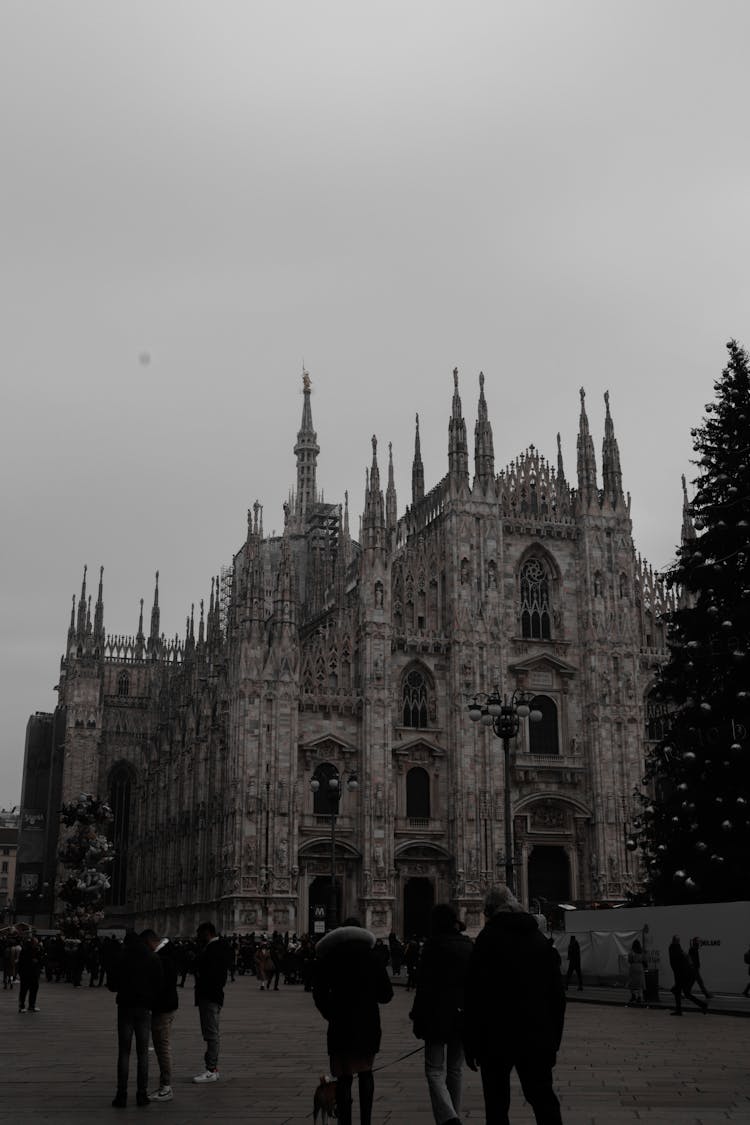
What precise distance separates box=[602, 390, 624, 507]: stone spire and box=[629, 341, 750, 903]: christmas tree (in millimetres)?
24341

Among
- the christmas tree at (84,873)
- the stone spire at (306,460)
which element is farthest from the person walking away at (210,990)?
the stone spire at (306,460)

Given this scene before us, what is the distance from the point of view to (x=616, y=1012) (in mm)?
24422

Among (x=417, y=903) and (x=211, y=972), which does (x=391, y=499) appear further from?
(x=211, y=972)

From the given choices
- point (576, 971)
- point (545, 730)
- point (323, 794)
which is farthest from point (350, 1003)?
point (545, 730)

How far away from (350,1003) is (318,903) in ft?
139

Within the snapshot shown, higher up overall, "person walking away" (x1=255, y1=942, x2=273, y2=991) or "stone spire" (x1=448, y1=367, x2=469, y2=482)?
"stone spire" (x1=448, y1=367, x2=469, y2=482)

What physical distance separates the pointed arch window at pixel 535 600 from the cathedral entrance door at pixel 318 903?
45.6 feet

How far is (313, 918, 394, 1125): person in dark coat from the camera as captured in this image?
8641mm

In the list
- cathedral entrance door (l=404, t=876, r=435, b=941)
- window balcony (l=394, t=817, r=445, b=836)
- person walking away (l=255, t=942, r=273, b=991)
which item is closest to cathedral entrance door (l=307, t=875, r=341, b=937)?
cathedral entrance door (l=404, t=876, r=435, b=941)

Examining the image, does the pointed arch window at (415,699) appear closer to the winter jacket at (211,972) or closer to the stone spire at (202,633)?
the stone spire at (202,633)

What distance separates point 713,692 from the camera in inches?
1181

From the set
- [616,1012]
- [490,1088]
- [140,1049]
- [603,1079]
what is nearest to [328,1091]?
[490,1088]

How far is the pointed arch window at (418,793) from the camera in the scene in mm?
51781

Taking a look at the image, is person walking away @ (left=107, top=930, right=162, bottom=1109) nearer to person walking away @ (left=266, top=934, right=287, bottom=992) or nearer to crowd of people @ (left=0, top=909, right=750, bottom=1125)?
crowd of people @ (left=0, top=909, right=750, bottom=1125)
